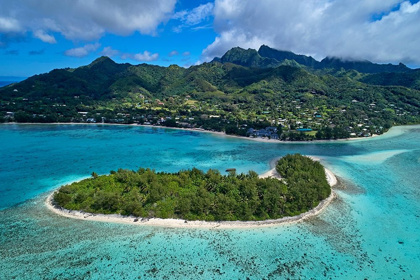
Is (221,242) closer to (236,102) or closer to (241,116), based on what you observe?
(241,116)

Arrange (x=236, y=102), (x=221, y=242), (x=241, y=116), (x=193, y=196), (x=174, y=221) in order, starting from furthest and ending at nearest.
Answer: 1. (x=236, y=102)
2. (x=241, y=116)
3. (x=193, y=196)
4. (x=174, y=221)
5. (x=221, y=242)

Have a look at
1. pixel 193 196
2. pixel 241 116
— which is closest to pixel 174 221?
pixel 193 196

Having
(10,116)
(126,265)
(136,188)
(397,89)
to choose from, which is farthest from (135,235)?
(397,89)

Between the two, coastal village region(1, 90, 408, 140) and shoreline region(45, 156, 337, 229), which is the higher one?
coastal village region(1, 90, 408, 140)

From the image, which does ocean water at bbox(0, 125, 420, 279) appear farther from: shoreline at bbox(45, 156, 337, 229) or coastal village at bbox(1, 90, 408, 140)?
coastal village at bbox(1, 90, 408, 140)

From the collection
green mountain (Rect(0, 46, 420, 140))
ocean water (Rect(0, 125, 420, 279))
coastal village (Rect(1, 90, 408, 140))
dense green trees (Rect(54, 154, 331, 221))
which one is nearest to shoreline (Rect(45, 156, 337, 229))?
dense green trees (Rect(54, 154, 331, 221))

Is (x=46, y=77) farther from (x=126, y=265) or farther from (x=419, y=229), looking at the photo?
(x=419, y=229)

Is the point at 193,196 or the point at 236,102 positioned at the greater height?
the point at 236,102
